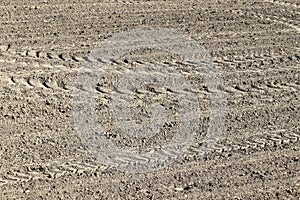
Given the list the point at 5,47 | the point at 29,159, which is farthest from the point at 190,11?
the point at 29,159

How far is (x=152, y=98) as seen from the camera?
5977mm

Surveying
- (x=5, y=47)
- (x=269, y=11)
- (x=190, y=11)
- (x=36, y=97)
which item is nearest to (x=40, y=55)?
(x=5, y=47)

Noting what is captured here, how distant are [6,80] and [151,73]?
51.3 inches

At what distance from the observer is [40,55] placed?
6496mm

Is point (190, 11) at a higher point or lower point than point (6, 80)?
higher

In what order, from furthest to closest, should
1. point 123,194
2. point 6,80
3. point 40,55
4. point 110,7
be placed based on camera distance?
point 110,7 < point 40,55 < point 6,80 < point 123,194

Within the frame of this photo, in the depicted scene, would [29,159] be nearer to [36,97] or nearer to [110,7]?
[36,97]

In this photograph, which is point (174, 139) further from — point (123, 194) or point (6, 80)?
point (6, 80)

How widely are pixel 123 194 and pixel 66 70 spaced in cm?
181

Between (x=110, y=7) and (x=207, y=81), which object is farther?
(x=110, y=7)

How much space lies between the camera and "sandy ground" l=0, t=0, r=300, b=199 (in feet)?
16.3

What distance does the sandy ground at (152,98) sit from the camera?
497 cm

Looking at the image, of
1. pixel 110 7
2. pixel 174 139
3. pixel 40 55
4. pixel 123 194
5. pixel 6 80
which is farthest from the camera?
pixel 110 7

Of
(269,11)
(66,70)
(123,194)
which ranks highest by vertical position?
(269,11)
